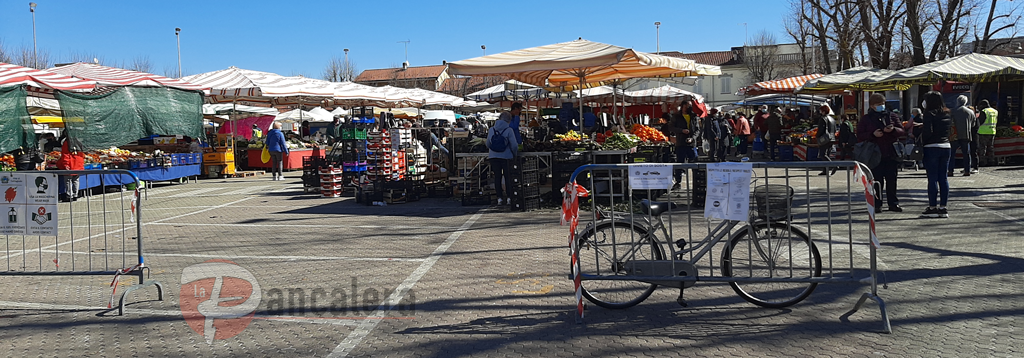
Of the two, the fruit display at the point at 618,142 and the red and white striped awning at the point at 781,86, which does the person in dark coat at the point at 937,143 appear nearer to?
the fruit display at the point at 618,142

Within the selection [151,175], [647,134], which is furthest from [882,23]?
[151,175]

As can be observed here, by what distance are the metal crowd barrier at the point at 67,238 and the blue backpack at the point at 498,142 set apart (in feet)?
17.5

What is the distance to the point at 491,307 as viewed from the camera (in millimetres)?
6207

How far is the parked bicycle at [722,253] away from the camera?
5750 mm

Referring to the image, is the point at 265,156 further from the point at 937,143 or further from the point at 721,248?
the point at 721,248

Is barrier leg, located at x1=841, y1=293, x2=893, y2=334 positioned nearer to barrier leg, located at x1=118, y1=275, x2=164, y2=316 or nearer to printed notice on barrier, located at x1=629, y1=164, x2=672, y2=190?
printed notice on barrier, located at x1=629, y1=164, x2=672, y2=190

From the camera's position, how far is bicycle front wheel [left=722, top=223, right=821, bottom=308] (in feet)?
18.9

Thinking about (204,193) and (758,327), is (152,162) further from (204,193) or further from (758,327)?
(758,327)

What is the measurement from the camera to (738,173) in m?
5.57

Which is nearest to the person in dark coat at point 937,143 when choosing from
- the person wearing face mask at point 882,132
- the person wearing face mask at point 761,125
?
the person wearing face mask at point 882,132

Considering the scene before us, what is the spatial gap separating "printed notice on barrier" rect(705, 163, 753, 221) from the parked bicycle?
14 cm

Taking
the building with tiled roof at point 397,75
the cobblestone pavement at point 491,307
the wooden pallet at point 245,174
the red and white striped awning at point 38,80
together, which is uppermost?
the building with tiled roof at point 397,75

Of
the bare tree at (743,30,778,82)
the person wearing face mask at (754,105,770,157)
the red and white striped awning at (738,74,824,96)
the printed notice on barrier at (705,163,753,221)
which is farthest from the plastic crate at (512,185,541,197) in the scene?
the bare tree at (743,30,778,82)

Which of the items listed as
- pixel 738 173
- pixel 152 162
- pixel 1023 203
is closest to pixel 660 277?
pixel 738 173
